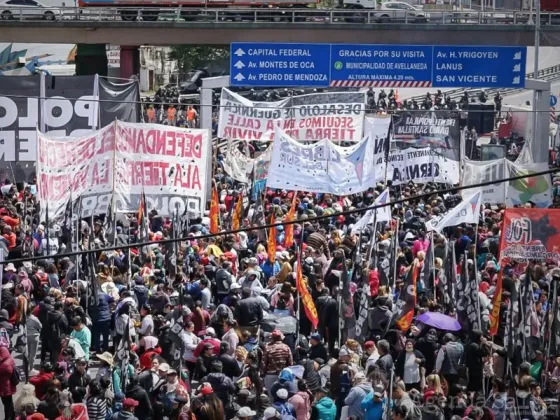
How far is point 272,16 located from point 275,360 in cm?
3626

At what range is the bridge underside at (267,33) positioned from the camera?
166 ft

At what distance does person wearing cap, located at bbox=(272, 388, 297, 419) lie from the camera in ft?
46.1

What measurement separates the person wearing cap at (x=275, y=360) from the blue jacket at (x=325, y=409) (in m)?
1.52

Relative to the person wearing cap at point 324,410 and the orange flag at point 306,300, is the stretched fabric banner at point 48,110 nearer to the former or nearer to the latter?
the orange flag at point 306,300

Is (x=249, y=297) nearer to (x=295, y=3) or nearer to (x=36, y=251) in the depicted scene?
(x=36, y=251)

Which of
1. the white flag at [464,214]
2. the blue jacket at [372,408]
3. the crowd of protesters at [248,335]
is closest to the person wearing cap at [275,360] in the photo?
the crowd of protesters at [248,335]

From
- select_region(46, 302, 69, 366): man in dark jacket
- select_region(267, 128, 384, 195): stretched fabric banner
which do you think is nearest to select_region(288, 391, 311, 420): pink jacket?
select_region(46, 302, 69, 366): man in dark jacket

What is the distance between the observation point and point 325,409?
14008 millimetres

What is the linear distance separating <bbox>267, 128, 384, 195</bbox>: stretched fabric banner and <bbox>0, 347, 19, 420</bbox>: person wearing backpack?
28.5 ft

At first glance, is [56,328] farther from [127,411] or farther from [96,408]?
[127,411]

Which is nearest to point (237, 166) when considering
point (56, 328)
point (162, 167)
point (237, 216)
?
point (237, 216)

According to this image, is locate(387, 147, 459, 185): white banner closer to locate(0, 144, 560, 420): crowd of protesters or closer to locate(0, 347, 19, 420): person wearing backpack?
locate(0, 144, 560, 420): crowd of protesters

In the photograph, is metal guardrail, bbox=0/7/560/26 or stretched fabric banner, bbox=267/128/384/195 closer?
stretched fabric banner, bbox=267/128/384/195

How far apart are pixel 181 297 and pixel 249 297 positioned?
1.27 m
